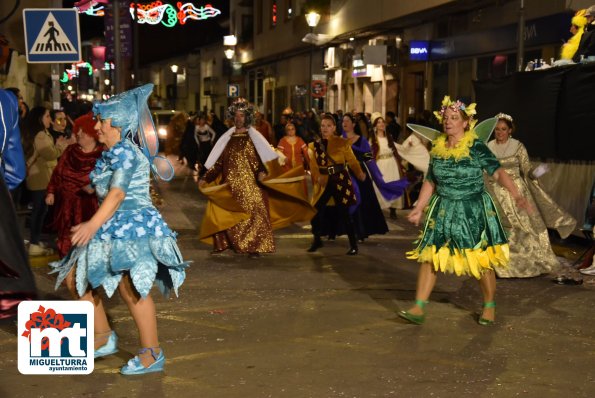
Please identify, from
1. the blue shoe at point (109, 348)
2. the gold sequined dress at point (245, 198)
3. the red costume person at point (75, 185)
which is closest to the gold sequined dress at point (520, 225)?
the gold sequined dress at point (245, 198)

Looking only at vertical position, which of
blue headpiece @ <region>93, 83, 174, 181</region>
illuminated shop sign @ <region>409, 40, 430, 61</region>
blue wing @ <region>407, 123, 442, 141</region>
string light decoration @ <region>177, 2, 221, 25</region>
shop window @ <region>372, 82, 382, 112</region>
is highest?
string light decoration @ <region>177, 2, 221, 25</region>

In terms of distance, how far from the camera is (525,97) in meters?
13.5

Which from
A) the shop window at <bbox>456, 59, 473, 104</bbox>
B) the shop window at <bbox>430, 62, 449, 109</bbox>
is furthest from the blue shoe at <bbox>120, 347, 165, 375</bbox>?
the shop window at <bbox>430, 62, 449, 109</bbox>

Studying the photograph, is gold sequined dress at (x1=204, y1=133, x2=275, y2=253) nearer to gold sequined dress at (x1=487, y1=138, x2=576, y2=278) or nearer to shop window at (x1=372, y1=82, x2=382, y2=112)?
gold sequined dress at (x1=487, y1=138, x2=576, y2=278)

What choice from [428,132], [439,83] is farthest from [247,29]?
[428,132]

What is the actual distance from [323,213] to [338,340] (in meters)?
4.92

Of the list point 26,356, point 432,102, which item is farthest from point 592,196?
point 432,102

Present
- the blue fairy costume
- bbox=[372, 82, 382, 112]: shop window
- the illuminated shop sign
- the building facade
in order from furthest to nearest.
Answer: bbox=[372, 82, 382, 112]: shop window
the illuminated shop sign
the building facade
the blue fairy costume

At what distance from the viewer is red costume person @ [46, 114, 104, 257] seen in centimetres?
823

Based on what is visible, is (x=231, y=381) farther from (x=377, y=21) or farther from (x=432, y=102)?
(x=377, y=21)

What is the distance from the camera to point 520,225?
387 inches

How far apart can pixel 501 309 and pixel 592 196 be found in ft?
8.35

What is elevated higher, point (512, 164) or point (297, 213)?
Result: point (512, 164)

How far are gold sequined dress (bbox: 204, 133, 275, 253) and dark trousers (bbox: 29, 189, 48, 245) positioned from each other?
2011 millimetres
